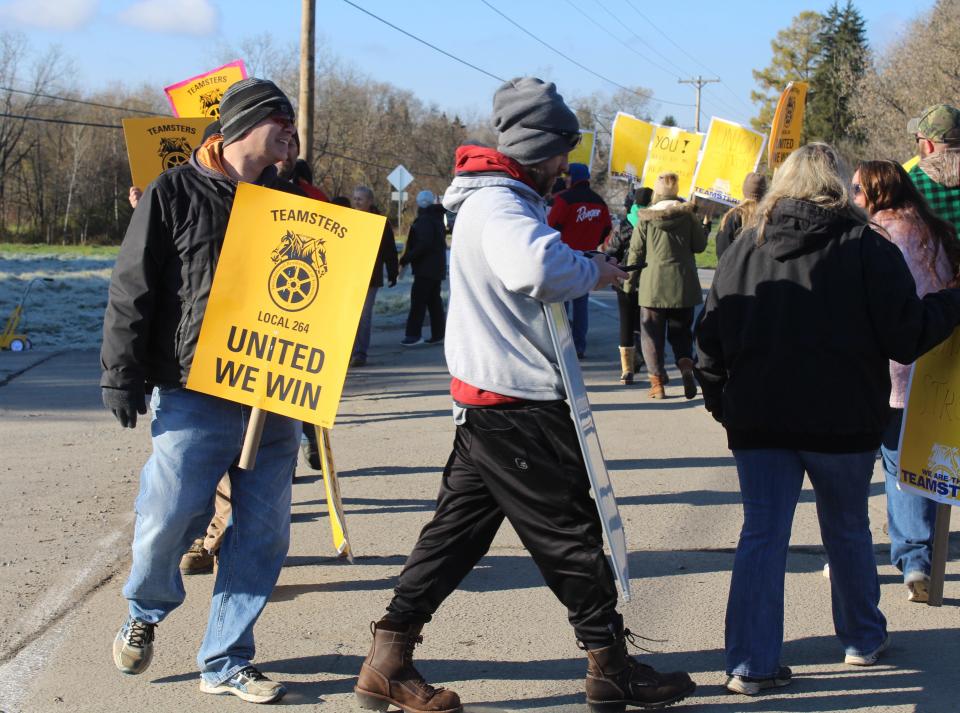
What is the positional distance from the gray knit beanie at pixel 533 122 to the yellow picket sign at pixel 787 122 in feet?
26.1

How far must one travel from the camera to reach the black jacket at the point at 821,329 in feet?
11.9

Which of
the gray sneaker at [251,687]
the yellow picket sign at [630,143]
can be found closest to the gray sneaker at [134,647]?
the gray sneaker at [251,687]

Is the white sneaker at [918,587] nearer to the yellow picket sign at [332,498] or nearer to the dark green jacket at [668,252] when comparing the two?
the yellow picket sign at [332,498]

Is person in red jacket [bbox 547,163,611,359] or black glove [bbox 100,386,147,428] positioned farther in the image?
person in red jacket [bbox 547,163,611,359]

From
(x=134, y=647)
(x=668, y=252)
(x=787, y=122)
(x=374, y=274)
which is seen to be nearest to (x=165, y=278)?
(x=134, y=647)

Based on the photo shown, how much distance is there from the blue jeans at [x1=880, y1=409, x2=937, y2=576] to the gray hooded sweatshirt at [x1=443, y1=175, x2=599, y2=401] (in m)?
2.06

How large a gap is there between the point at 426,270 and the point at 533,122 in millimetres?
10511

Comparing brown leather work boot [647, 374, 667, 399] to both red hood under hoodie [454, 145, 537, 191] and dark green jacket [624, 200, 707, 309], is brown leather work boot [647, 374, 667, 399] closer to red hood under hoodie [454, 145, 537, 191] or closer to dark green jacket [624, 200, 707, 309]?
dark green jacket [624, 200, 707, 309]

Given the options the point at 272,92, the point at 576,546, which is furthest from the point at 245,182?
the point at 576,546

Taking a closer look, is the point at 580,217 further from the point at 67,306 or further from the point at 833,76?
the point at 833,76

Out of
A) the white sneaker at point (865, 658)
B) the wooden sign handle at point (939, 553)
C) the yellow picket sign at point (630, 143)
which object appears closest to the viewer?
the white sneaker at point (865, 658)

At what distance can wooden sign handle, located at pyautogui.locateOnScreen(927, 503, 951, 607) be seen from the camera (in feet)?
14.4

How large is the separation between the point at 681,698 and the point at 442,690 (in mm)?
781

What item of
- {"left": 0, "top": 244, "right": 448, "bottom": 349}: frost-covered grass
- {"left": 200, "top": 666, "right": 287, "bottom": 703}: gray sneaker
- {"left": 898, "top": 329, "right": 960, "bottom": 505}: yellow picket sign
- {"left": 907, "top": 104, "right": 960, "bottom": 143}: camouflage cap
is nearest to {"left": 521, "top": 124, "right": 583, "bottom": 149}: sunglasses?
{"left": 898, "top": 329, "right": 960, "bottom": 505}: yellow picket sign
